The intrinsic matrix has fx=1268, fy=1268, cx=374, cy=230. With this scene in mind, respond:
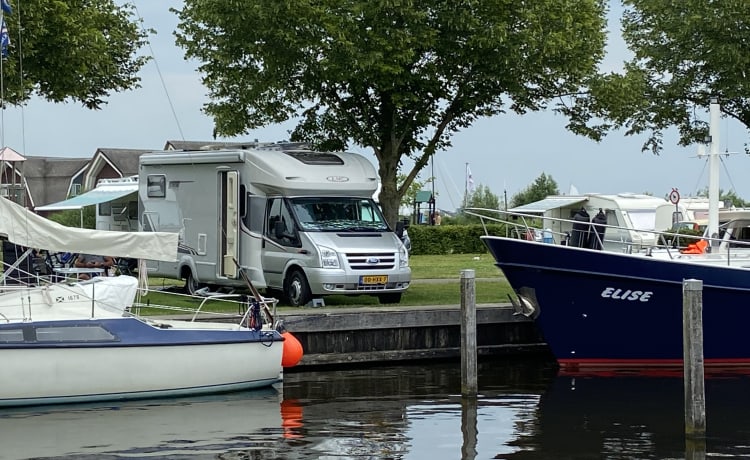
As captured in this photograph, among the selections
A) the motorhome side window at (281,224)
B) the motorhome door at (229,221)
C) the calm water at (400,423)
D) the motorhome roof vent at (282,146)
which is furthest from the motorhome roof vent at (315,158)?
the calm water at (400,423)

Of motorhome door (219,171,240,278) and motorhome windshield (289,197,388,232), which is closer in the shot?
motorhome windshield (289,197,388,232)

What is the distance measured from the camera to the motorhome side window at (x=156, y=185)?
1070 inches

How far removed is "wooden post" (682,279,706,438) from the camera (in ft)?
51.9

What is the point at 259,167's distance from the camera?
24.5 meters

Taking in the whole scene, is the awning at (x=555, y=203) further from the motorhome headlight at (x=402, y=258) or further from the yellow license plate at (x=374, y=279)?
the yellow license plate at (x=374, y=279)

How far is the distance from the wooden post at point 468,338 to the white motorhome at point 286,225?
4506 mm

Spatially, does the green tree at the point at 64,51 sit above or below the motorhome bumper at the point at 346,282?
above

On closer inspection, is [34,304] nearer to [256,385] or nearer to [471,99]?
[256,385]

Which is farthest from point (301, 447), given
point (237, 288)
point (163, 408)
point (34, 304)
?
point (237, 288)

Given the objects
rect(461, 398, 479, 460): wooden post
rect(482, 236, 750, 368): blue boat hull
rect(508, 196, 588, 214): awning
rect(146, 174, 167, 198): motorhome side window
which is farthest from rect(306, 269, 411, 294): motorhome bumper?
rect(508, 196, 588, 214): awning

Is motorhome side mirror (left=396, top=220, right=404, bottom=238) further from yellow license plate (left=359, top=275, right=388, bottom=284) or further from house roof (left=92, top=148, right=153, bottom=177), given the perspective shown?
house roof (left=92, top=148, right=153, bottom=177)

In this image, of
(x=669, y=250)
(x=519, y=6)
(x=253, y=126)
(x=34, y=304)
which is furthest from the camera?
(x=253, y=126)

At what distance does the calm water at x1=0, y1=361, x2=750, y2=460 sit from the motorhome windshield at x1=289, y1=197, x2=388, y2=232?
12.0ft

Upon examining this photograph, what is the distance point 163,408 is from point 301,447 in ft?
10.5
